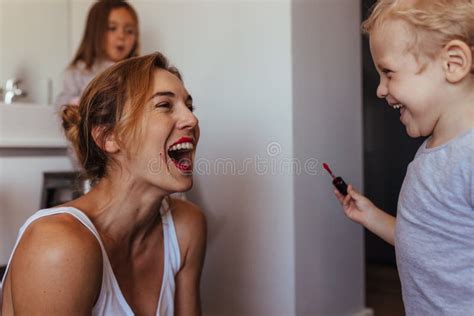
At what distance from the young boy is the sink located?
1512mm

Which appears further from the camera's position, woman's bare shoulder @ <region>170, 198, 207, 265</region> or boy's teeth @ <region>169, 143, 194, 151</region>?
woman's bare shoulder @ <region>170, 198, 207, 265</region>

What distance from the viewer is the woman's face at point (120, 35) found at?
2.02m

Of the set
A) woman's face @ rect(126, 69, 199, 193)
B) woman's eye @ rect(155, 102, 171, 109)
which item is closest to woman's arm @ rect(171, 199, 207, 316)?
woman's face @ rect(126, 69, 199, 193)

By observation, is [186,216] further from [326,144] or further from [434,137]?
[326,144]

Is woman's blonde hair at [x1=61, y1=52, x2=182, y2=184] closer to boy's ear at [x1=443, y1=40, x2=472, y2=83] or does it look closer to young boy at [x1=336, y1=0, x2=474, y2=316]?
young boy at [x1=336, y1=0, x2=474, y2=316]

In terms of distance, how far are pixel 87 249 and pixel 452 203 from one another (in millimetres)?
621

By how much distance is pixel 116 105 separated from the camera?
1.05 metres

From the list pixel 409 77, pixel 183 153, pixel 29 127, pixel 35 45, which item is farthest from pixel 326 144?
pixel 35 45

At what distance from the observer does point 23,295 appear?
0.89 metres

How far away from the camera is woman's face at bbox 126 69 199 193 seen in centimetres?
107

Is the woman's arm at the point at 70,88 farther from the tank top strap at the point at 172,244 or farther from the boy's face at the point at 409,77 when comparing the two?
the boy's face at the point at 409,77

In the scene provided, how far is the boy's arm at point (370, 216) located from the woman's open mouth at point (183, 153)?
0.34m

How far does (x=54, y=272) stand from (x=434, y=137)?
2.30ft

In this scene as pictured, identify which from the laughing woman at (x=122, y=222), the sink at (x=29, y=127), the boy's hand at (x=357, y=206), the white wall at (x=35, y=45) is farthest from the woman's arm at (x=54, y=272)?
the white wall at (x=35, y=45)
